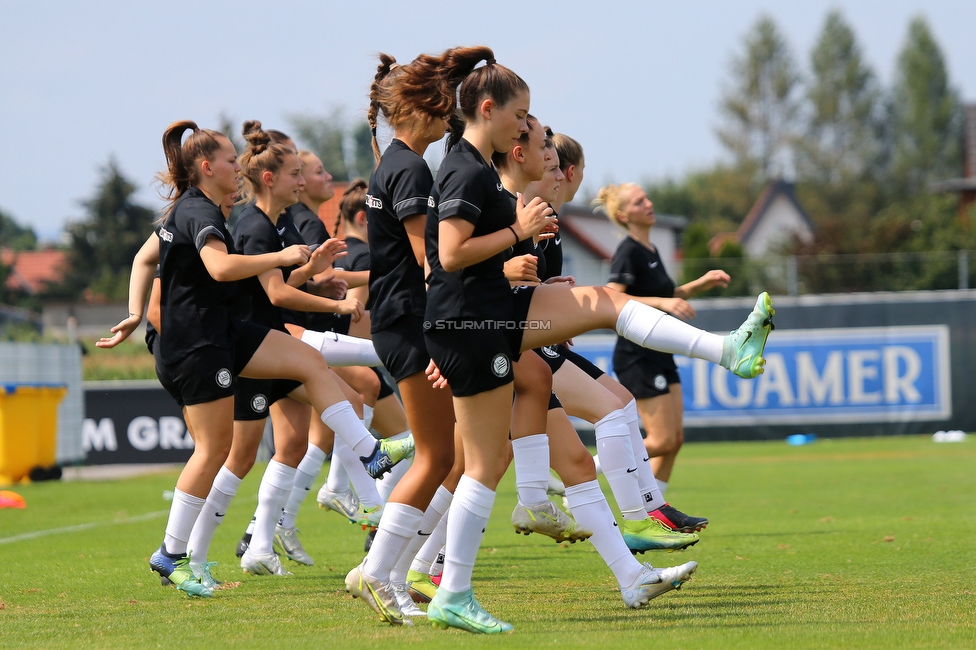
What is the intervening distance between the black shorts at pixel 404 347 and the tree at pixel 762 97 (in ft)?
231

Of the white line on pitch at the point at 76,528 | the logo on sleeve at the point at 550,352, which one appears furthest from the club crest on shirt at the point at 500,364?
the white line on pitch at the point at 76,528

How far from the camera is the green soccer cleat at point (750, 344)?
397cm

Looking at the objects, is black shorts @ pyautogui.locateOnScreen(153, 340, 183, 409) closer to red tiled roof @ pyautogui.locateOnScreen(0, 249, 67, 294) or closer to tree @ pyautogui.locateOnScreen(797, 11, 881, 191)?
tree @ pyautogui.locateOnScreen(797, 11, 881, 191)

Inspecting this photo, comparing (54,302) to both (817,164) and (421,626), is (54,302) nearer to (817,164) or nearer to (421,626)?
(817,164)

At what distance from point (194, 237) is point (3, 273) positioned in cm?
7339

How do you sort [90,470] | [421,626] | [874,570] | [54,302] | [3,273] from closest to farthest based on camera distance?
[421,626] < [874,570] < [90,470] < [54,302] < [3,273]

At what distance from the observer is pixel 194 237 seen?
16.7 ft

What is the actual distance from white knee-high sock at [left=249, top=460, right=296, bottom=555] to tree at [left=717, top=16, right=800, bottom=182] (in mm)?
68875

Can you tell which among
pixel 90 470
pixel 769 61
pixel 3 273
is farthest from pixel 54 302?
pixel 90 470

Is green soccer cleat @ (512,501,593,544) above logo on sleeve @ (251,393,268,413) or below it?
below

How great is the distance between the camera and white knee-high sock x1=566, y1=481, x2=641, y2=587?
4480mm

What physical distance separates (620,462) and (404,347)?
1720 mm

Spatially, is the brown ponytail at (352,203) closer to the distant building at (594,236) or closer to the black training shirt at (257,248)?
the black training shirt at (257,248)

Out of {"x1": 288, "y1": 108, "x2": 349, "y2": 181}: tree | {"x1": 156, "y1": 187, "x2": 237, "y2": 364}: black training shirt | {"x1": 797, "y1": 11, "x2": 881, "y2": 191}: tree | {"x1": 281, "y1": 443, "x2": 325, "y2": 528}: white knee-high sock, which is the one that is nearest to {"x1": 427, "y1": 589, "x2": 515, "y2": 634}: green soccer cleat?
{"x1": 156, "y1": 187, "x2": 237, "y2": 364}: black training shirt
